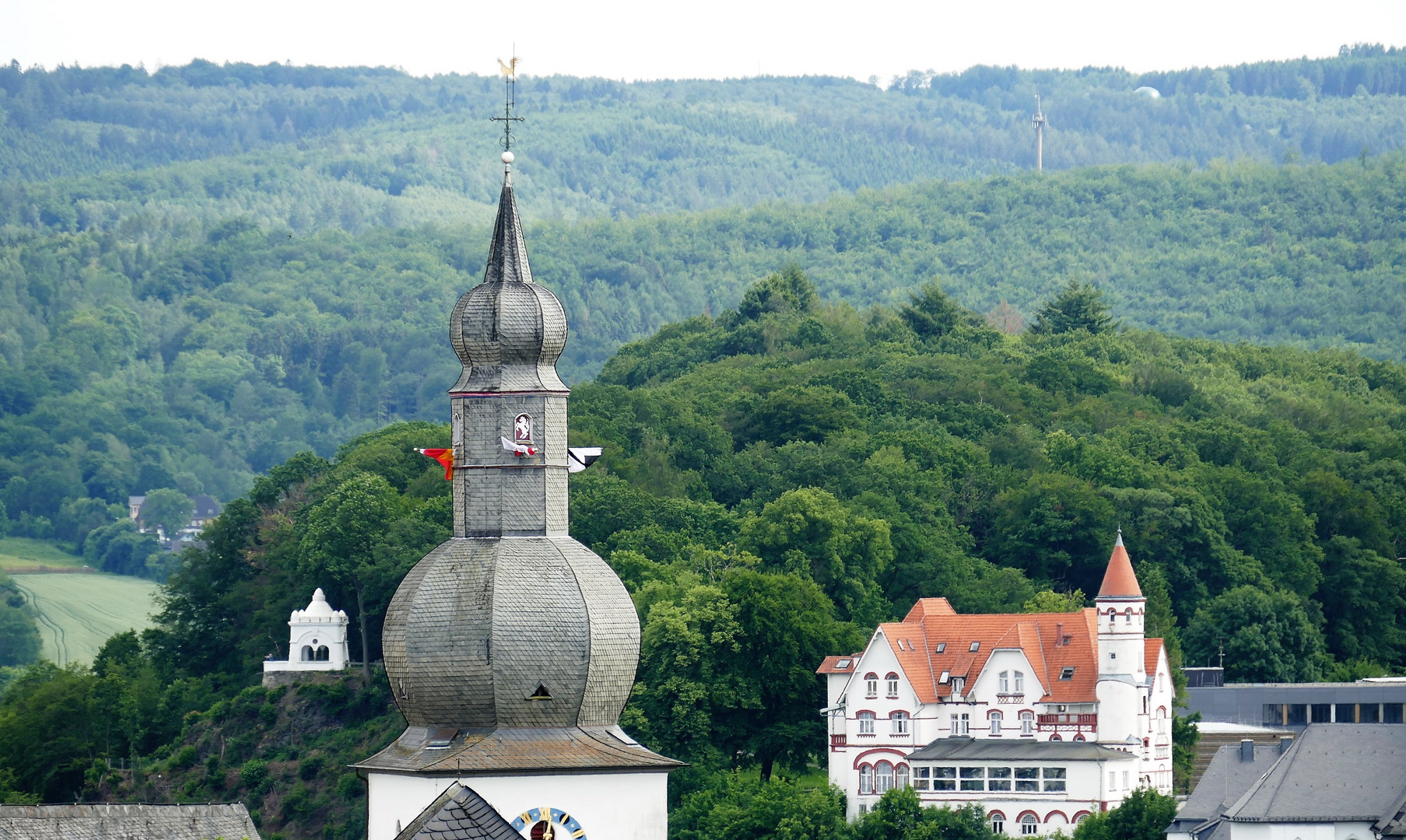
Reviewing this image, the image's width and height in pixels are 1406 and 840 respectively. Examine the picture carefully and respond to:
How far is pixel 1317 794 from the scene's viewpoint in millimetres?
98125

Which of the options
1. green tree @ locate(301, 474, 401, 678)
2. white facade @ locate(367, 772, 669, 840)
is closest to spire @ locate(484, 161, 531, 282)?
white facade @ locate(367, 772, 669, 840)

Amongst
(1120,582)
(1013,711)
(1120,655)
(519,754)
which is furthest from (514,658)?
(1120,582)

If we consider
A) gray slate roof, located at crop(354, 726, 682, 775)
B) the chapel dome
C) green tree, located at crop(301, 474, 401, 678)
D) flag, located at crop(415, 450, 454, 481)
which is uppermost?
flag, located at crop(415, 450, 454, 481)

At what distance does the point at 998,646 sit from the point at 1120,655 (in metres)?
4.37

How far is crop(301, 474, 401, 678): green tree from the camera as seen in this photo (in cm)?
13250

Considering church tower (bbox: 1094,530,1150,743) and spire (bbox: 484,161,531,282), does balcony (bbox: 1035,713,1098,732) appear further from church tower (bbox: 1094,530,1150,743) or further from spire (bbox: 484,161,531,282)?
spire (bbox: 484,161,531,282)

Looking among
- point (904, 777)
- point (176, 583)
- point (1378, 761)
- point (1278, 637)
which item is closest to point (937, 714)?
point (904, 777)

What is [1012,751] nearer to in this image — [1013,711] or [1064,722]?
[1064,722]

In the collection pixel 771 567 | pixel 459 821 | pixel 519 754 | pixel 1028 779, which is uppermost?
pixel 519 754

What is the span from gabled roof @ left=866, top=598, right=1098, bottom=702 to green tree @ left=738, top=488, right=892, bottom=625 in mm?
10159

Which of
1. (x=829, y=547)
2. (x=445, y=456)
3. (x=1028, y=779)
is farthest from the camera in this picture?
(x=829, y=547)

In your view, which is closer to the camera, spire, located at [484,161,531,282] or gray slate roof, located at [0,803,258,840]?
spire, located at [484,161,531,282]

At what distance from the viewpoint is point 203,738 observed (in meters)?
133

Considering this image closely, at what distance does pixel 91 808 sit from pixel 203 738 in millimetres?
30468
